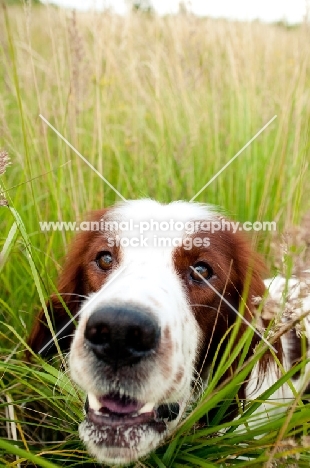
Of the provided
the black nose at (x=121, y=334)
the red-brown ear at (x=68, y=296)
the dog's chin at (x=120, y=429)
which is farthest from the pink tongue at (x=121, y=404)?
the red-brown ear at (x=68, y=296)

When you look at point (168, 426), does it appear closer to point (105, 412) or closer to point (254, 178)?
point (105, 412)

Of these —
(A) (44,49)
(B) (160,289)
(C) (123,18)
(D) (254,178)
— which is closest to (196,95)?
(C) (123,18)

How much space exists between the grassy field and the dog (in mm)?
121

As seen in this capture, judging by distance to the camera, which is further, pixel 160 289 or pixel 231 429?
pixel 160 289

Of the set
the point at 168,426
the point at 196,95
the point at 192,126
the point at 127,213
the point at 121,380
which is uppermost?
the point at 196,95

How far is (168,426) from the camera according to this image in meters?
1.67

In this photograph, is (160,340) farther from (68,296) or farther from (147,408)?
(68,296)

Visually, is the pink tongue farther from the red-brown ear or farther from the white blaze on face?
the red-brown ear

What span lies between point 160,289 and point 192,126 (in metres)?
2.42

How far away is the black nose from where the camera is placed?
1389 millimetres

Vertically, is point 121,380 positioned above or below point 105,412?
above

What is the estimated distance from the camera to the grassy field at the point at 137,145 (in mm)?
1943

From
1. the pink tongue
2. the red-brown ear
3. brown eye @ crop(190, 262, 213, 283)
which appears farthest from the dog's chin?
the red-brown ear

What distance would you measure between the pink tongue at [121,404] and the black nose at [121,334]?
0.15m
